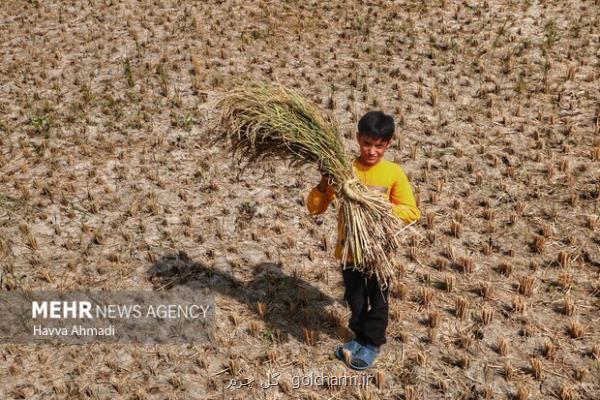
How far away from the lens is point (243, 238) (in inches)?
222

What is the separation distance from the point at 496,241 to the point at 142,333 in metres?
3.40

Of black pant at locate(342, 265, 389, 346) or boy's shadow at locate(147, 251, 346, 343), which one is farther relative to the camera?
boy's shadow at locate(147, 251, 346, 343)

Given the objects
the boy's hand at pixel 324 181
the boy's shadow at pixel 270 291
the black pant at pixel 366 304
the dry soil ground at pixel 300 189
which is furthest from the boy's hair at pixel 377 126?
the boy's shadow at pixel 270 291

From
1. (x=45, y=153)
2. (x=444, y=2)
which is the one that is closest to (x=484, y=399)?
(x=45, y=153)

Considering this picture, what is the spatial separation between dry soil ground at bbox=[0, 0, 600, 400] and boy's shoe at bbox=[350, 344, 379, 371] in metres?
0.12

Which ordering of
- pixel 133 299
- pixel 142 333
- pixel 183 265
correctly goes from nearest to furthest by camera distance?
pixel 142 333 < pixel 133 299 < pixel 183 265

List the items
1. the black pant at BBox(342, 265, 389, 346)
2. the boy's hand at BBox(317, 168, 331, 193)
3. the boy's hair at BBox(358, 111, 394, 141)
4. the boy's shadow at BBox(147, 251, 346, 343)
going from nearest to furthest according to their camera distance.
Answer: the boy's hair at BBox(358, 111, 394, 141) → the boy's hand at BBox(317, 168, 331, 193) → the black pant at BBox(342, 265, 389, 346) → the boy's shadow at BBox(147, 251, 346, 343)

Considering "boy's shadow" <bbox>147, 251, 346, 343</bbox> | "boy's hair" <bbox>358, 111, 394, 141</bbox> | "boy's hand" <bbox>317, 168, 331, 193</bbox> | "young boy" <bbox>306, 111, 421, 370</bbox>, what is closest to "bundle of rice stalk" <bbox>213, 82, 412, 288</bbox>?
"boy's hand" <bbox>317, 168, 331, 193</bbox>

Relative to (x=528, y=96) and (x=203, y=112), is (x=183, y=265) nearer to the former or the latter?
(x=203, y=112)

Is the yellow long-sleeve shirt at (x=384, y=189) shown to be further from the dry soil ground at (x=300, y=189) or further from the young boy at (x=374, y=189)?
the dry soil ground at (x=300, y=189)

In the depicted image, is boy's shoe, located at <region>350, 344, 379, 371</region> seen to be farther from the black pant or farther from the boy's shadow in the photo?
the boy's shadow

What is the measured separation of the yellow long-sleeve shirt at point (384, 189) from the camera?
3.66 metres

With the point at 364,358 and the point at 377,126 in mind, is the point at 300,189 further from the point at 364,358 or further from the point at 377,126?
the point at 377,126

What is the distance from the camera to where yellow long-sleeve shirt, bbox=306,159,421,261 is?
3662 millimetres
